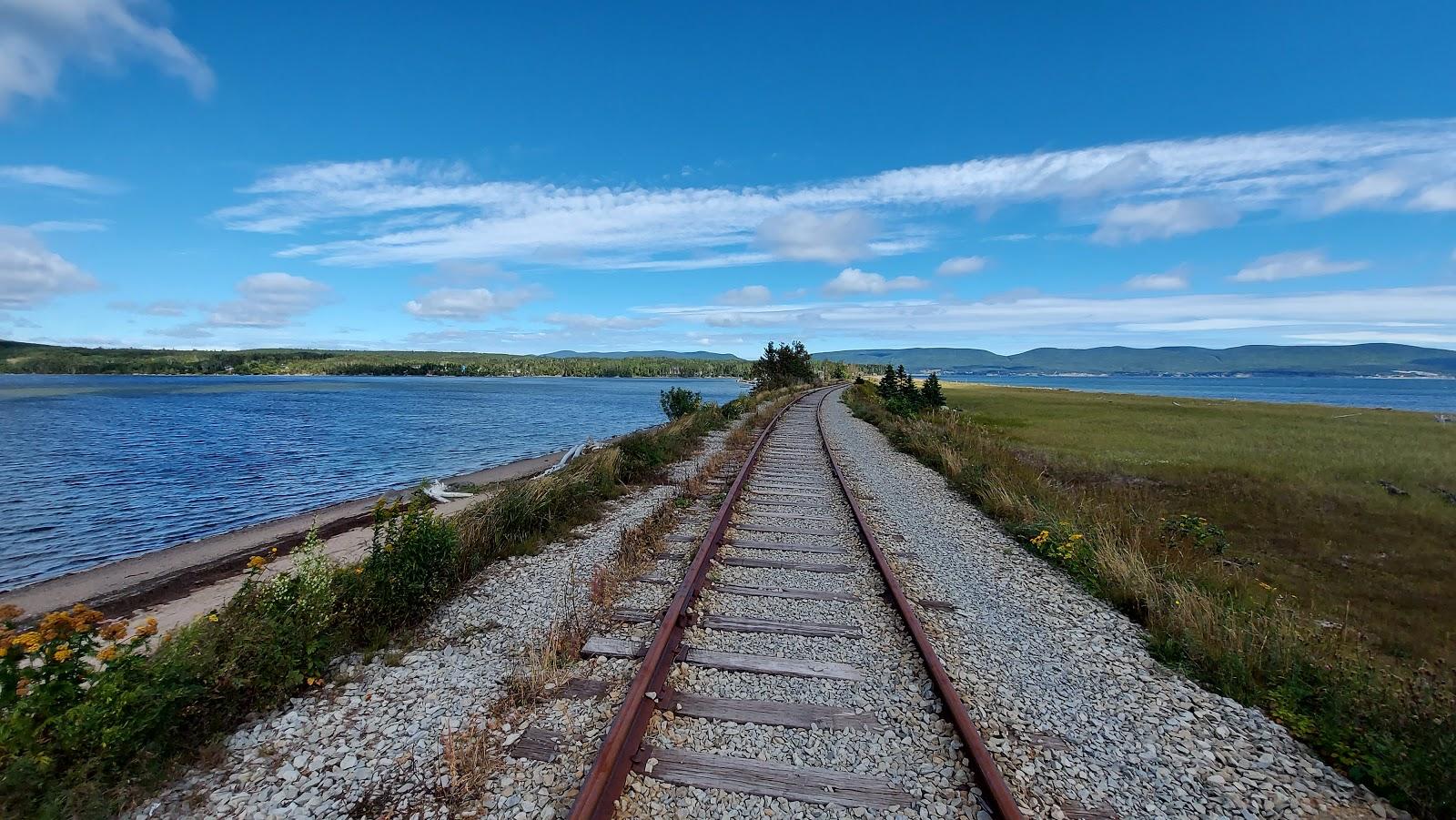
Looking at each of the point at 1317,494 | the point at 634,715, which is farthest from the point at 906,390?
the point at 634,715

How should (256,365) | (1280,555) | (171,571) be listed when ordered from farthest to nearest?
(256,365) < (1280,555) < (171,571)

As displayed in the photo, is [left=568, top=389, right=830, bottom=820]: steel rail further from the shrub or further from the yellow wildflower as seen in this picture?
the shrub

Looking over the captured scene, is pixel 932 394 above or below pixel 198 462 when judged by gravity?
above

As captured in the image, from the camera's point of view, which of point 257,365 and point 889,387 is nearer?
point 889,387

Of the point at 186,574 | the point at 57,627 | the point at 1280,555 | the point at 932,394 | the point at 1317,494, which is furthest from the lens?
the point at 932,394

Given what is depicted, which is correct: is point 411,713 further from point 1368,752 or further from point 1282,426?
point 1282,426

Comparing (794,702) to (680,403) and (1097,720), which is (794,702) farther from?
(680,403)

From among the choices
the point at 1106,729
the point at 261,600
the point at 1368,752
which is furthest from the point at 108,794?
the point at 1368,752

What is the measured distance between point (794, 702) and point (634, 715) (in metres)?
1.07

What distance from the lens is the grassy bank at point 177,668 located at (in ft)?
10.0

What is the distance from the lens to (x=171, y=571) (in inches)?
425

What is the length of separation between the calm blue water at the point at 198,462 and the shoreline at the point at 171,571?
749 millimetres

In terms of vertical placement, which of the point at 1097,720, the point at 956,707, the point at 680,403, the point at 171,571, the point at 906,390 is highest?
the point at 906,390

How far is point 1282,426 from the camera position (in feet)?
97.9
